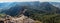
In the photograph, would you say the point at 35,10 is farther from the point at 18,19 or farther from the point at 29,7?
the point at 18,19

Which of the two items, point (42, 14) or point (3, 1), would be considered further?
point (3, 1)

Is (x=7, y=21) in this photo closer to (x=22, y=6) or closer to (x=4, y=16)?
(x=4, y=16)

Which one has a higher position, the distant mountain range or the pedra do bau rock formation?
the distant mountain range

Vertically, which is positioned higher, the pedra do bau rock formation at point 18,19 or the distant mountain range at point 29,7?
the distant mountain range at point 29,7

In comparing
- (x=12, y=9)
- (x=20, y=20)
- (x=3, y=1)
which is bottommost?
(x=20, y=20)

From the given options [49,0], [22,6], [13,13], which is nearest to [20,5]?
[22,6]

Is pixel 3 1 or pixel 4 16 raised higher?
pixel 3 1
